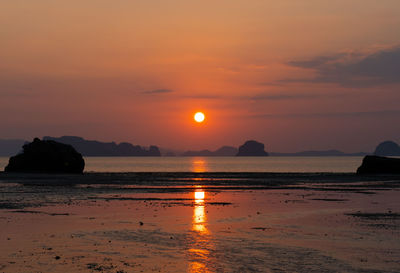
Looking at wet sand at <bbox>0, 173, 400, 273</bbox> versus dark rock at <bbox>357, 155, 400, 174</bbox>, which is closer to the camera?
wet sand at <bbox>0, 173, 400, 273</bbox>

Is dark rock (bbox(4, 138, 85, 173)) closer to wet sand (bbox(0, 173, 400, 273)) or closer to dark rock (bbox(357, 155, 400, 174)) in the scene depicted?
dark rock (bbox(357, 155, 400, 174))

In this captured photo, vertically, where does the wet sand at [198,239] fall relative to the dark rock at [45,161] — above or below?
below

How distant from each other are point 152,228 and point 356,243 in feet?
31.8

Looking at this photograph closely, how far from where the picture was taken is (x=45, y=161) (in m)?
127

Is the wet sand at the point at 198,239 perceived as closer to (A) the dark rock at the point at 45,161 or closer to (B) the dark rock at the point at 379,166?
(A) the dark rock at the point at 45,161

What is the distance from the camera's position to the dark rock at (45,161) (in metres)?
126

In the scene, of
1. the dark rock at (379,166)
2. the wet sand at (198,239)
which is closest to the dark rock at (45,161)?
the dark rock at (379,166)

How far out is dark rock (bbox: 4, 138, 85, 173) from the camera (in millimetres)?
126000

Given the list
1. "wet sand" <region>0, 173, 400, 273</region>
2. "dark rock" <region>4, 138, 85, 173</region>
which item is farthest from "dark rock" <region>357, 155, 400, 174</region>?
"wet sand" <region>0, 173, 400, 273</region>

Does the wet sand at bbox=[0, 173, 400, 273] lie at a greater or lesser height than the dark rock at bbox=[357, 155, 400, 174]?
lesser

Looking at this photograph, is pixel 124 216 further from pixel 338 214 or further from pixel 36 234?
pixel 338 214

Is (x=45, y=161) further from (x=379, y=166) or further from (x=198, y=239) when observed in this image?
(x=198, y=239)

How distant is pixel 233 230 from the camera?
25.4 meters

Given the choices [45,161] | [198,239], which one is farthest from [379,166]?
[198,239]
